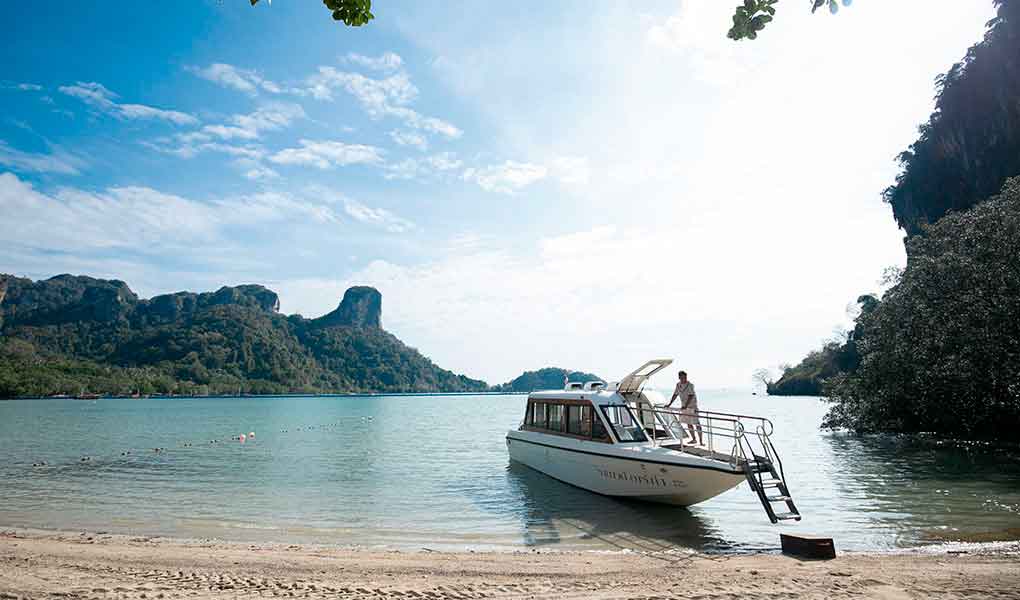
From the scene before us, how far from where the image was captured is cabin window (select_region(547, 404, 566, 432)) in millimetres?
18203

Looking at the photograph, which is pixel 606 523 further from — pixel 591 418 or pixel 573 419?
pixel 573 419

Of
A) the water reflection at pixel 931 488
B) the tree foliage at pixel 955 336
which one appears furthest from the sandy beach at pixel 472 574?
the tree foliage at pixel 955 336

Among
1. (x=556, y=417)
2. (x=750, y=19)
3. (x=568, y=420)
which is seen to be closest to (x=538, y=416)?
(x=556, y=417)

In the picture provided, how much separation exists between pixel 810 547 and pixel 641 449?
4.91 m

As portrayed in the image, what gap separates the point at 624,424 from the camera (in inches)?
608

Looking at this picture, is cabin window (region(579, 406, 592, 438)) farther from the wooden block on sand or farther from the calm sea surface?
the wooden block on sand

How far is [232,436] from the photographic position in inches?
1558

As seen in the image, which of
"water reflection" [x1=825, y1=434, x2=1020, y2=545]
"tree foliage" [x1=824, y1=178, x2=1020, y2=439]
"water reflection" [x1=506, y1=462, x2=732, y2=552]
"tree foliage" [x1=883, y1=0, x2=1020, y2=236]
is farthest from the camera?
"tree foliage" [x1=883, y1=0, x2=1020, y2=236]

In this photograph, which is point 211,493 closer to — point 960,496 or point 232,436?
point 960,496

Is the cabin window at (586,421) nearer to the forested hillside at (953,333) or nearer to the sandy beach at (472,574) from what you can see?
the sandy beach at (472,574)

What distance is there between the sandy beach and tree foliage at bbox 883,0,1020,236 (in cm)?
5272

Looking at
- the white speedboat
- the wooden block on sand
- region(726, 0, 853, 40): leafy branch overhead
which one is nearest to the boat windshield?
the white speedboat

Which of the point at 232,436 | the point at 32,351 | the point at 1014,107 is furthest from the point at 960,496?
the point at 32,351

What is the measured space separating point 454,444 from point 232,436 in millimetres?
16481
